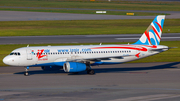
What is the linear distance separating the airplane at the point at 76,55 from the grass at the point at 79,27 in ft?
135

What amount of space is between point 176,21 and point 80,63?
2902 inches

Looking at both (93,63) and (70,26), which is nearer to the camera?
(93,63)

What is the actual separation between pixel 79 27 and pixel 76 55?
53580 mm

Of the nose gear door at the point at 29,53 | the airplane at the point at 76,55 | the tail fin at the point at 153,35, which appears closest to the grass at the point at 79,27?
the tail fin at the point at 153,35

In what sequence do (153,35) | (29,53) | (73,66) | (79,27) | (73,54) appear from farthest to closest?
(79,27), (153,35), (73,54), (29,53), (73,66)

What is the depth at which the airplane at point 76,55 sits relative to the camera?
3466 centimetres

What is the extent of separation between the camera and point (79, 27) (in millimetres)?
89250

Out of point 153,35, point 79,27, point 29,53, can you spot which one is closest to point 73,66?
point 29,53

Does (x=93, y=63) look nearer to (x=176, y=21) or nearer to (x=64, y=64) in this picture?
(x=64, y=64)

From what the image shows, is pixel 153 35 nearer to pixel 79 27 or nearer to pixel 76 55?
pixel 76 55

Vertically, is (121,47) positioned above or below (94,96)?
above

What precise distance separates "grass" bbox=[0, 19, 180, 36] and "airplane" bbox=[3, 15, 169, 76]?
1615 inches

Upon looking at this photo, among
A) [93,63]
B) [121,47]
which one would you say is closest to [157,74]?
[121,47]

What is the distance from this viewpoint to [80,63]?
1371 inches
